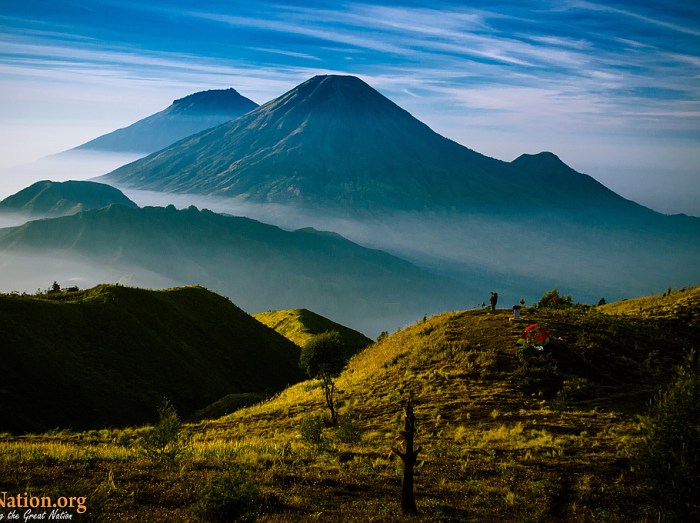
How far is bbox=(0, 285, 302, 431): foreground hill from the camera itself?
30453mm

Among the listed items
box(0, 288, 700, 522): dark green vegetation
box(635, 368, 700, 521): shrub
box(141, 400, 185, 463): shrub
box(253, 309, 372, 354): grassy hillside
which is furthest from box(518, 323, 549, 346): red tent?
box(253, 309, 372, 354): grassy hillside

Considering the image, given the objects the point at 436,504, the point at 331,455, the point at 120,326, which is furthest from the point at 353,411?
the point at 120,326

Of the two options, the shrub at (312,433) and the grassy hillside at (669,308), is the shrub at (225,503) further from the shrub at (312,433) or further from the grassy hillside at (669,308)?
the grassy hillside at (669,308)

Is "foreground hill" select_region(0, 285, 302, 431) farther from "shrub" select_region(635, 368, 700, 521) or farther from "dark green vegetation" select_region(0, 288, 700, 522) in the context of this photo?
"shrub" select_region(635, 368, 700, 521)

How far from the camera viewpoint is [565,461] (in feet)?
57.7

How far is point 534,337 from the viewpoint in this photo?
31562 mm

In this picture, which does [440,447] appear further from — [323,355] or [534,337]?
[534,337]

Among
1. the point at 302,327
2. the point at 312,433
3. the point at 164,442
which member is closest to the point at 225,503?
the point at 164,442

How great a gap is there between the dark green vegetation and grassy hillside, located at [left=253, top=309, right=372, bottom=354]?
85.7 ft

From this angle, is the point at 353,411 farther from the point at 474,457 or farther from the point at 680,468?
the point at 680,468

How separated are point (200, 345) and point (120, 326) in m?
7.50

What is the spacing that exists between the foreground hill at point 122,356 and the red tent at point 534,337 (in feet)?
74.8

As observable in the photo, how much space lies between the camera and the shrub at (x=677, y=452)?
1181cm

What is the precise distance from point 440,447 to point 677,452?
8968 mm
